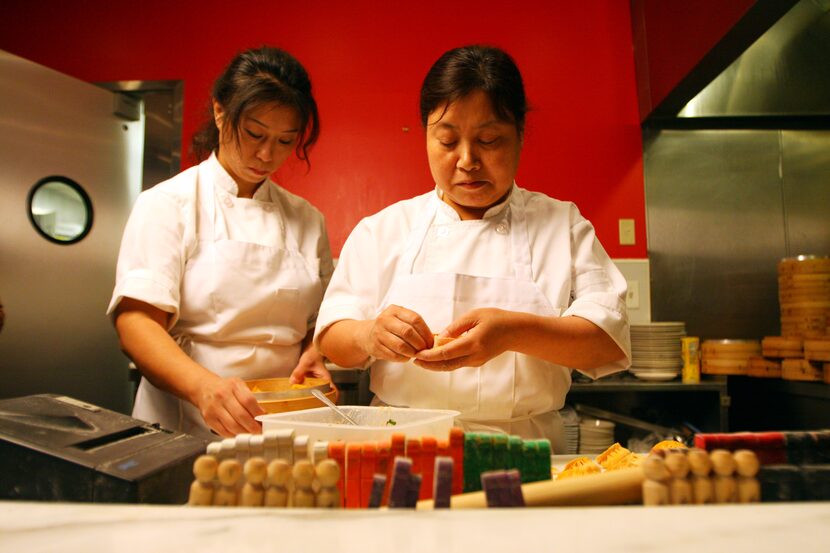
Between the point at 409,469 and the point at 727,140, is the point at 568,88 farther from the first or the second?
the point at 409,469

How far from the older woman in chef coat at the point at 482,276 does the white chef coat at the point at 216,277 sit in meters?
0.31

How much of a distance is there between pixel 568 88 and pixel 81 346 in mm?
2898

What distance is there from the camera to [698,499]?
20.2 inches

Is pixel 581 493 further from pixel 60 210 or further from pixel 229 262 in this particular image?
pixel 60 210

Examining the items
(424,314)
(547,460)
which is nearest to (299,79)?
(424,314)

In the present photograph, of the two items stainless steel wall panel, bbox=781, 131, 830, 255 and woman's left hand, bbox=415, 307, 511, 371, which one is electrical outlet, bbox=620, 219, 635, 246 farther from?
woman's left hand, bbox=415, 307, 511, 371

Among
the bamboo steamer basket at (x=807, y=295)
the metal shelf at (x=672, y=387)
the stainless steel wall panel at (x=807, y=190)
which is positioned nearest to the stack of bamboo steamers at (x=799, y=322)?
the bamboo steamer basket at (x=807, y=295)

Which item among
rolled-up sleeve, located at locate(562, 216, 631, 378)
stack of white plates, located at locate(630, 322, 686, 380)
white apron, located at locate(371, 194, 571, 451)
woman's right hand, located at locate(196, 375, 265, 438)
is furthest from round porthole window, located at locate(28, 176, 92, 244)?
stack of white plates, located at locate(630, 322, 686, 380)

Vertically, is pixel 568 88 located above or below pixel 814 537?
above

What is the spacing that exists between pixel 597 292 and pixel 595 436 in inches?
65.3

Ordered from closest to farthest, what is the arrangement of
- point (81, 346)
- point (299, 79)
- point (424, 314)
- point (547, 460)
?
point (547, 460) → point (424, 314) → point (299, 79) → point (81, 346)

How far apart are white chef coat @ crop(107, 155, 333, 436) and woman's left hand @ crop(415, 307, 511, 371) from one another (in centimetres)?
62

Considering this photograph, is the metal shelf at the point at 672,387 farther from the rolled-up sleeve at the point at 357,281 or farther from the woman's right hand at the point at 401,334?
the woman's right hand at the point at 401,334

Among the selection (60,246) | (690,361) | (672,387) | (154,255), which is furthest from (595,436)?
(60,246)
